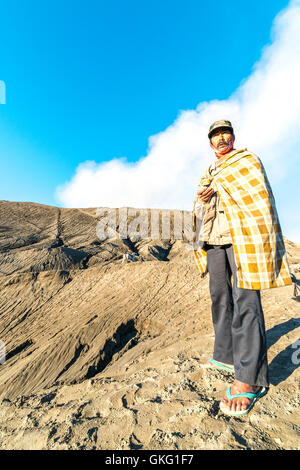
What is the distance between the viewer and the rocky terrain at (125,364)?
1413 mm

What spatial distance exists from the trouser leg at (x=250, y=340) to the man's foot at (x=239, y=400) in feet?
0.14

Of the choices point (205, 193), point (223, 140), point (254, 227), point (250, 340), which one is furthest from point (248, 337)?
point (223, 140)

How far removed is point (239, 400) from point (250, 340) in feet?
1.20

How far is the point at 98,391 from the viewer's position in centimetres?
219

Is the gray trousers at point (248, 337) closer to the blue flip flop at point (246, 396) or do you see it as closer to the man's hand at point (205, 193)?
the blue flip flop at point (246, 396)

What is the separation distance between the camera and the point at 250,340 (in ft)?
5.09

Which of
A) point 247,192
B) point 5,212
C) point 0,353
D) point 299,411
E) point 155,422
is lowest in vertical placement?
point 0,353

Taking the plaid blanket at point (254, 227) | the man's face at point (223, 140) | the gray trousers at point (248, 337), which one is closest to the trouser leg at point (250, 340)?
the gray trousers at point (248, 337)

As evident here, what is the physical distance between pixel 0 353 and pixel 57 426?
3.97 meters

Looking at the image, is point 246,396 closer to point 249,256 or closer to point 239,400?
point 239,400

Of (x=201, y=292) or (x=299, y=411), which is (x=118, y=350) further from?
(x=299, y=411)
